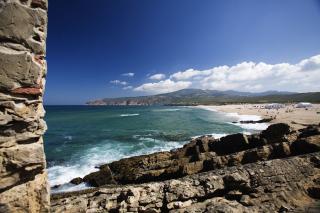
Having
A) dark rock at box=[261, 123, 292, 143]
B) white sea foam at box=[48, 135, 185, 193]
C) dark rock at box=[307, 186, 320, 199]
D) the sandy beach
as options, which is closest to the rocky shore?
dark rock at box=[307, 186, 320, 199]

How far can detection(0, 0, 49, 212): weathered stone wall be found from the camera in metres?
3.58

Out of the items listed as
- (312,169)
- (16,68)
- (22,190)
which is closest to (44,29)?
(16,68)

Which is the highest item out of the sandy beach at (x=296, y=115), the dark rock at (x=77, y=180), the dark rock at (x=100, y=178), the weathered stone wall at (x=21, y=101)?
the weathered stone wall at (x=21, y=101)

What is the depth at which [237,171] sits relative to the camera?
33.6 feet

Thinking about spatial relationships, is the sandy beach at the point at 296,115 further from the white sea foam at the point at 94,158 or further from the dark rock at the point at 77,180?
the dark rock at the point at 77,180

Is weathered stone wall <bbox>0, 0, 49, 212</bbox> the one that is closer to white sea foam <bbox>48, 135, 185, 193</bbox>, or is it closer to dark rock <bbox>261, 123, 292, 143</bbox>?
white sea foam <bbox>48, 135, 185, 193</bbox>

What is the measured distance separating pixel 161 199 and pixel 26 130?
22.6 ft

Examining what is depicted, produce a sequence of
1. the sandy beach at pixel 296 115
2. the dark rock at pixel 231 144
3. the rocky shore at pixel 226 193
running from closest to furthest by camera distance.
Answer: the rocky shore at pixel 226 193, the dark rock at pixel 231 144, the sandy beach at pixel 296 115

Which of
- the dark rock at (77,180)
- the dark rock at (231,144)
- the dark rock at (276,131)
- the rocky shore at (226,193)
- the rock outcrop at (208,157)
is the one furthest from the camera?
the dark rock at (276,131)

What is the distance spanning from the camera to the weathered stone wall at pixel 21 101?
358cm

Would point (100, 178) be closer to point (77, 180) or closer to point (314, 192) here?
point (77, 180)

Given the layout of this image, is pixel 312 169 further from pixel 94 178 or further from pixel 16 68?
pixel 94 178

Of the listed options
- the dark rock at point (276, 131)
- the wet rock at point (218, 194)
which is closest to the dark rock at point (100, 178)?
the wet rock at point (218, 194)

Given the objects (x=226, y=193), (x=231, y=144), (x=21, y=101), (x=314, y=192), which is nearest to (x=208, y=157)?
(x=231, y=144)
